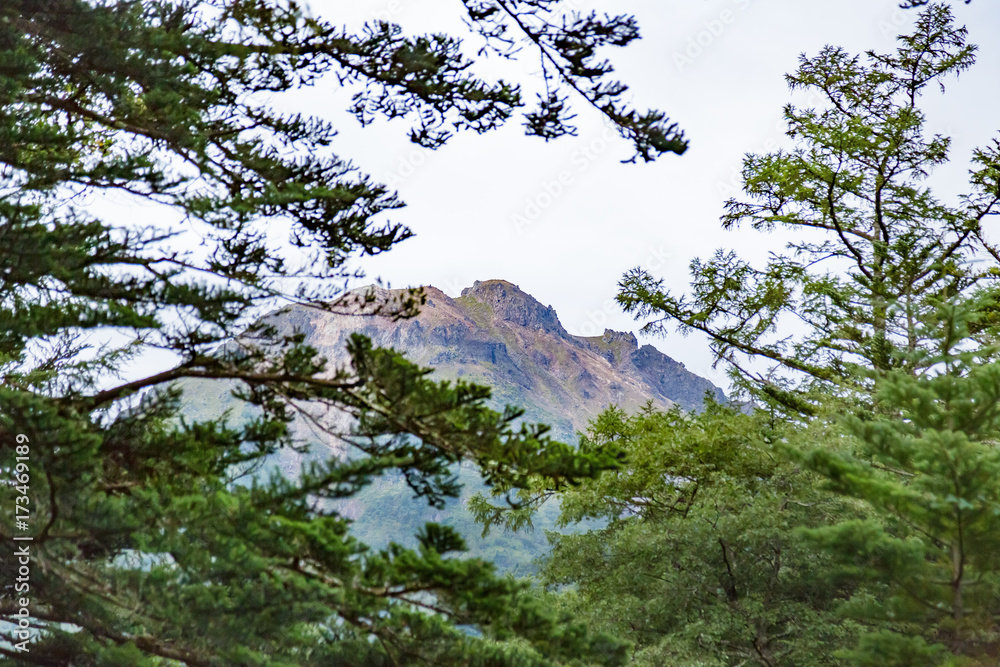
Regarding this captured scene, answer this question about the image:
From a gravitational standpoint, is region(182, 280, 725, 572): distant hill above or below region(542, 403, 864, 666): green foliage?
above

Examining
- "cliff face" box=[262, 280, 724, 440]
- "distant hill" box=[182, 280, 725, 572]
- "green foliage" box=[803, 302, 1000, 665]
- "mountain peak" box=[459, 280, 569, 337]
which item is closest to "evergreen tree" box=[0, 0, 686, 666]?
"green foliage" box=[803, 302, 1000, 665]

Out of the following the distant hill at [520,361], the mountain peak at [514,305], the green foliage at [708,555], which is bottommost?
the green foliage at [708,555]

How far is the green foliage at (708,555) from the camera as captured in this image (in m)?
8.52

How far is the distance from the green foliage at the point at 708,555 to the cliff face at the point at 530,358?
202ft

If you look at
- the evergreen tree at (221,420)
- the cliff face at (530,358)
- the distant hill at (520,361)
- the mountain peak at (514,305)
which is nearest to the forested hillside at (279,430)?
the evergreen tree at (221,420)

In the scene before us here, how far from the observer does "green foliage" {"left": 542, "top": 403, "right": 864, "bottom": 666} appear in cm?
852

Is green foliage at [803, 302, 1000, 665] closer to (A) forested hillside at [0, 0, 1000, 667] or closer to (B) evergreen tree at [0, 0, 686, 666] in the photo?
(A) forested hillside at [0, 0, 1000, 667]

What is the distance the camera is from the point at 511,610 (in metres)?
4.01

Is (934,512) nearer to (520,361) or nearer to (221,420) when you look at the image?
(221,420)

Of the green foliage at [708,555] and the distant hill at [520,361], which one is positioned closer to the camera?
the green foliage at [708,555]

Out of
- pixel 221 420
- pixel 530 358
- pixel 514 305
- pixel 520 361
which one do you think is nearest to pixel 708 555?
pixel 221 420

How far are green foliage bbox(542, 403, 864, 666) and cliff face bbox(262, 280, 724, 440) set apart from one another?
202 feet

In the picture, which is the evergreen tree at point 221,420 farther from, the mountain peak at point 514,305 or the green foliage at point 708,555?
the mountain peak at point 514,305

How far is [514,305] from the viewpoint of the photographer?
9531 centimetres
